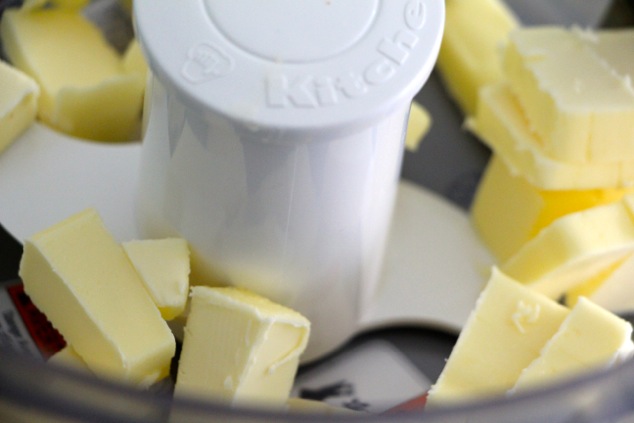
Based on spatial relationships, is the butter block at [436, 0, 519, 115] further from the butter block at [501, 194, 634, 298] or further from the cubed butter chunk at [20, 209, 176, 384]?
the cubed butter chunk at [20, 209, 176, 384]

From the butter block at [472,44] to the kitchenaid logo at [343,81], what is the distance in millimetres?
249

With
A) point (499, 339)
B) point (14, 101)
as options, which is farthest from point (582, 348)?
point (14, 101)

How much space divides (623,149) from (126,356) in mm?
324

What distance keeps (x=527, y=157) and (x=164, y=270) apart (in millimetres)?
247

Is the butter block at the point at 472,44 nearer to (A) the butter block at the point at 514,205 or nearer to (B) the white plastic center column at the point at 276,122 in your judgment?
(A) the butter block at the point at 514,205

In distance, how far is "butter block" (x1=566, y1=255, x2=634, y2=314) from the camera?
0.59 meters

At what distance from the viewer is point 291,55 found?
1.54 feet

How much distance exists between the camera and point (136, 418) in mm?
391

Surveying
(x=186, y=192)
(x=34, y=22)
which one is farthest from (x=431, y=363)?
(x=34, y=22)

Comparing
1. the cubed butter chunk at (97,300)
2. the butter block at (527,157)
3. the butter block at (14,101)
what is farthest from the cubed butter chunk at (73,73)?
the butter block at (527,157)

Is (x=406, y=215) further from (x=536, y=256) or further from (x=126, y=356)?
(x=126, y=356)

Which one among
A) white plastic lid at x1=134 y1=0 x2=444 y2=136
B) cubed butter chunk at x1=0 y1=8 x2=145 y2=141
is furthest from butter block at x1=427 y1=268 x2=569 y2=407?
cubed butter chunk at x1=0 y1=8 x2=145 y2=141

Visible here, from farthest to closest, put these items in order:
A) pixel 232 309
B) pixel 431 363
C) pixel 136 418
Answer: pixel 431 363, pixel 232 309, pixel 136 418

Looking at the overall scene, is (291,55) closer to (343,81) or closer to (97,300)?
(343,81)
